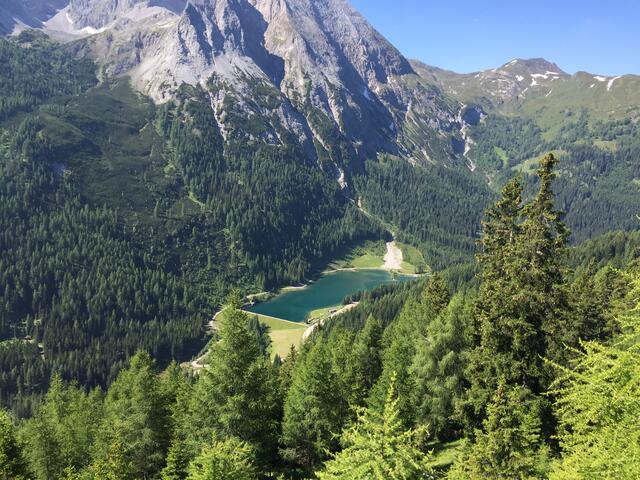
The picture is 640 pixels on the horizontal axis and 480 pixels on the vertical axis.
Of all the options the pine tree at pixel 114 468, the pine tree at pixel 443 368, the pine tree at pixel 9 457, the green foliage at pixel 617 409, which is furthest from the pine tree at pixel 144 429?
the green foliage at pixel 617 409

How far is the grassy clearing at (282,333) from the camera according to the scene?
5844 inches

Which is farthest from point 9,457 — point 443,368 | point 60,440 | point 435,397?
point 443,368

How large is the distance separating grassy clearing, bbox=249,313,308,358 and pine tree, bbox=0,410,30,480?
327ft

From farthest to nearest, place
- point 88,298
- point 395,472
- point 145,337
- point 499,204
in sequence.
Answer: point 88,298
point 145,337
point 499,204
point 395,472

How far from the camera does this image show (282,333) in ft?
A: 537

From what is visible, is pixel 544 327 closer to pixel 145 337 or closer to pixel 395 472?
pixel 395 472

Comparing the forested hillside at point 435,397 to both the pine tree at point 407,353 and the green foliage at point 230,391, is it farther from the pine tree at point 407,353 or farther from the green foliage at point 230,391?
the pine tree at point 407,353

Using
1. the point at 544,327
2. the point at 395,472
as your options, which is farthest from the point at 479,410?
the point at 395,472

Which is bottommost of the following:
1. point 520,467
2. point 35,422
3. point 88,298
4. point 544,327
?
point 88,298

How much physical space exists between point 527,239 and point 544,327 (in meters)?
6.90

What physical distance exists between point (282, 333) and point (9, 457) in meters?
123

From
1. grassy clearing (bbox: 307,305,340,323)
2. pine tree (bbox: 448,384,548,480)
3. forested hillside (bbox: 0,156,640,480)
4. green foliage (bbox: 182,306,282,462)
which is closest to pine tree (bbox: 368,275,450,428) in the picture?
forested hillside (bbox: 0,156,640,480)

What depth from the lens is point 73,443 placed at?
2106 inches

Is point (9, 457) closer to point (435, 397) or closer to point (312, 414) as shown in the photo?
point (312, 414)
